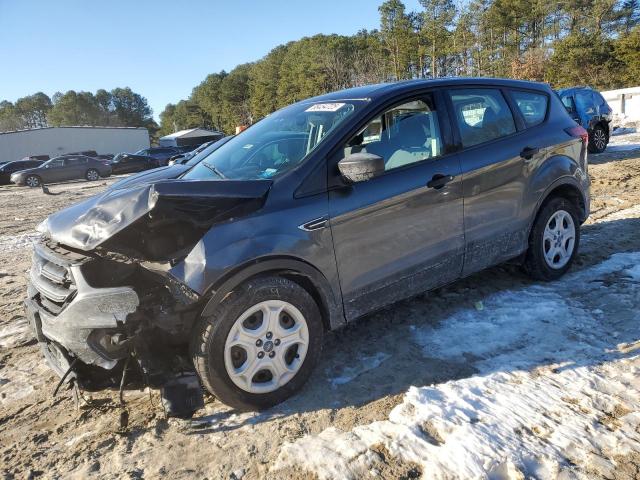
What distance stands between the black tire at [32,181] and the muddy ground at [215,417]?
24.1 metres

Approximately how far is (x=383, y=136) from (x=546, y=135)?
175 cm

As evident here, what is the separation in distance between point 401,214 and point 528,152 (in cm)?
152

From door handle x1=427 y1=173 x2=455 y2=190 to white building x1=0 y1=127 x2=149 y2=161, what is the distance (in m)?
55.9

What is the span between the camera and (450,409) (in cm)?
266

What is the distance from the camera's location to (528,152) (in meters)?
4.05

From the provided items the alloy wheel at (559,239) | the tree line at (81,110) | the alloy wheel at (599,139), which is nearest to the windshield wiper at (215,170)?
the alloy wheel at (559,239)

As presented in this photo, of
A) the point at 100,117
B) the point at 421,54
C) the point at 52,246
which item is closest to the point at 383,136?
the point at 52,246

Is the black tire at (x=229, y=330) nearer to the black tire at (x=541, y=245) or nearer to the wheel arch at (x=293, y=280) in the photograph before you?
the wheel arch at (x=293, y=280)

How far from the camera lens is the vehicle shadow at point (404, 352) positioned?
9.32ft

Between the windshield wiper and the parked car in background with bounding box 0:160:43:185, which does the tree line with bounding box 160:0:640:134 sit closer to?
the parked car in background with bounding box 0:160:43:185

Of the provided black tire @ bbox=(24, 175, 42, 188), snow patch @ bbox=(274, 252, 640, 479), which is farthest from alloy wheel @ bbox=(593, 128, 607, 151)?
black tire @ bbox=(24, 175, 42, 188)

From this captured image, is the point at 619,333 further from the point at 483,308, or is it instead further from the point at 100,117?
the point at 100,117

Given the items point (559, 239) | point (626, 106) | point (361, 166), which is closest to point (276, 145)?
point (361, 166)

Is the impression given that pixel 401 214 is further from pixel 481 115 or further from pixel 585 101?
pixel 585 101
